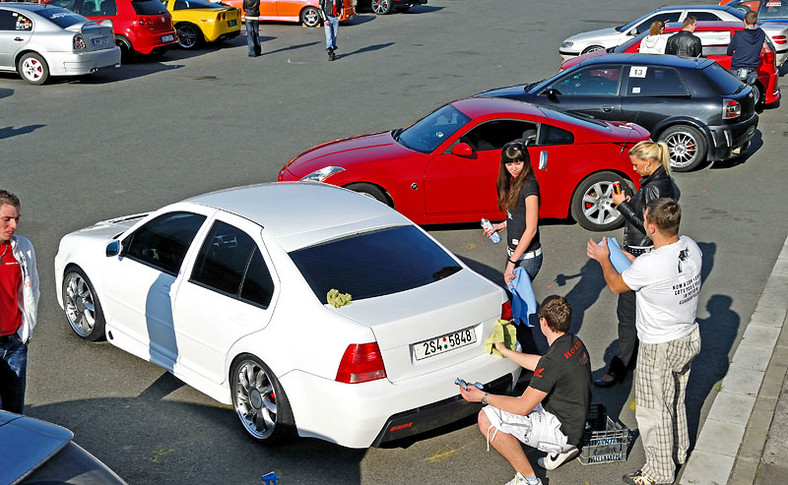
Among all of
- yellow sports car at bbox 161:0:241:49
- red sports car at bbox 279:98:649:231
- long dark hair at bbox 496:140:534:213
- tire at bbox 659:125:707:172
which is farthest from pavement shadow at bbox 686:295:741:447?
yellow sports car at bbox 161:0:241:49

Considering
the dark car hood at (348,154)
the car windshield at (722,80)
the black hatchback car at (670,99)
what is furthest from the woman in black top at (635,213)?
the car windshield at (722,80)

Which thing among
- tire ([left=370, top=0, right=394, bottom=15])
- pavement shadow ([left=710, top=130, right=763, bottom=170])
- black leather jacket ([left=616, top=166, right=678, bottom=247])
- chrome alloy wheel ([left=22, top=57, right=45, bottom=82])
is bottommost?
tire ([left=370, top=0, right=394, bottom=15])

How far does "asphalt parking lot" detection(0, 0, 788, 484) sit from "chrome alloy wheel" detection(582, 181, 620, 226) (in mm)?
233

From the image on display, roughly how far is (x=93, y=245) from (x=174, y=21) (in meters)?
18.4

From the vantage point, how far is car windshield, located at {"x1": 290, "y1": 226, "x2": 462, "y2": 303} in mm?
6098

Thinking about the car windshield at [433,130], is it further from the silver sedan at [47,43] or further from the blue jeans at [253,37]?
the blue jeans at [253,37]

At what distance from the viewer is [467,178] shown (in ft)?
35.0

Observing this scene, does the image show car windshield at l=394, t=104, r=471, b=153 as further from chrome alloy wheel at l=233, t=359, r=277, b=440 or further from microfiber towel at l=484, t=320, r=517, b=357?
chrome alloy wheel at l=233, t=359, r=277, b=440

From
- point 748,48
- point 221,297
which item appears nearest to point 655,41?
point 748,48

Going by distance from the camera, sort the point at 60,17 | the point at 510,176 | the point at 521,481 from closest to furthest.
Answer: the point at 521,481 → the point at 510,176 → the point at 60,17

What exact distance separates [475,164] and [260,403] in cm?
528

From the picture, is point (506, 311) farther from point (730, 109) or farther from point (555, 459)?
point (730, 109)

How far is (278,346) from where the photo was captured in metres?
5.91

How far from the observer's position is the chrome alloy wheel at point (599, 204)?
36.4ft
